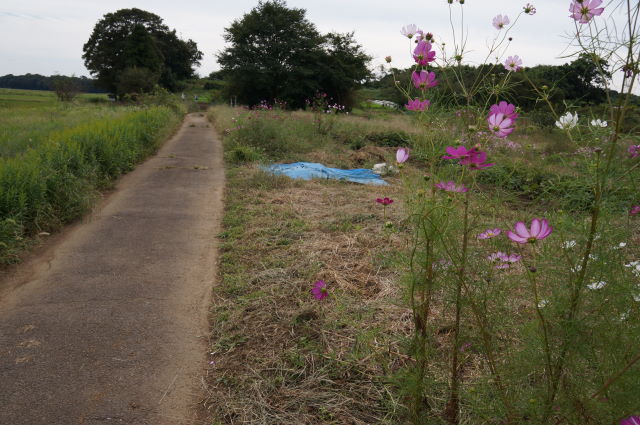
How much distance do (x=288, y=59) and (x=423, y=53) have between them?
33007 millimetres

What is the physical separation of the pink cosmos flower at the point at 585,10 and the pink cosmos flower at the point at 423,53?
1.45ft

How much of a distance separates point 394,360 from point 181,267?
83.7 inches

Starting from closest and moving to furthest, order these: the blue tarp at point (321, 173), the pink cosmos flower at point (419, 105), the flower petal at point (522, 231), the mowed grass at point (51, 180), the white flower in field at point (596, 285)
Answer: the flower petal at point (522, 231) → the white flower in field at point (596, 285) → the pink cosmos flower at point (419, 105) → the mowed grass at point (51, 180) → the blue tarp at point (321, 173)

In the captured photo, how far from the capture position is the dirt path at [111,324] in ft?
7.01

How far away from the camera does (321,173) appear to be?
26.3ft

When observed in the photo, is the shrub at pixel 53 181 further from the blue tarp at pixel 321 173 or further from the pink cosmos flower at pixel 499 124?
the pink cosmos flower at pixel 499 124

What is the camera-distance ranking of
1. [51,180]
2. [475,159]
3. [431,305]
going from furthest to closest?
[51,180] → [431,305] → [475,159]

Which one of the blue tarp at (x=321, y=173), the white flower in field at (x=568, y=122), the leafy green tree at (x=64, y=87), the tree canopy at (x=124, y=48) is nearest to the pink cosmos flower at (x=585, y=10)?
the white flower in field at (x=568, y=122)

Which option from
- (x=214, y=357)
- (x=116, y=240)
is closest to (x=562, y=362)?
(x=214, y=357)

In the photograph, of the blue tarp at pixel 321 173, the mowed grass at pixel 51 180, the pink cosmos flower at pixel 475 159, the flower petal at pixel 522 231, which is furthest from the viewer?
the blue tarp at pixel 321 173

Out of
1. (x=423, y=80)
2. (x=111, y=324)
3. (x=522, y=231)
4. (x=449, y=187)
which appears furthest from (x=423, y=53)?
(x=111, y=324)

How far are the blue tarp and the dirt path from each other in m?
2.77

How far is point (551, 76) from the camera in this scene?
180 cm

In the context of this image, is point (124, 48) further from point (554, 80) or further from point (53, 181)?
point (554, 80)
